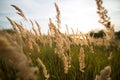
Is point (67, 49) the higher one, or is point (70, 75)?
point (67, 49)

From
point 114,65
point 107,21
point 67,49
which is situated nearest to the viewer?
point 107,21

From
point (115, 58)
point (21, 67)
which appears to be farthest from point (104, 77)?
point (115, 58)

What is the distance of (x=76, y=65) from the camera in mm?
3127

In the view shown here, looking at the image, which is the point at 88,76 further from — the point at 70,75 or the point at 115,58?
the point at 115,58

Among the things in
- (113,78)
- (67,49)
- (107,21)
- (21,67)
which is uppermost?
(107,21)

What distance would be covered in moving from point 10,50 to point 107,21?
1.74 m

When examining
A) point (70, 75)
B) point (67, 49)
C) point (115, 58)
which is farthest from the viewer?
point (115, 58)

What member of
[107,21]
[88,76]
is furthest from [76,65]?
[107,21]

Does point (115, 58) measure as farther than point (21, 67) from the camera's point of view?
Yes

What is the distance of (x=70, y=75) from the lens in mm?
2723

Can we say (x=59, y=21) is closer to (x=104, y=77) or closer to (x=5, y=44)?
(x=104, y=77)

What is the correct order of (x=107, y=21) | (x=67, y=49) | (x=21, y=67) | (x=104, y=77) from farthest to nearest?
(x=67, y=49)
(x=107, y=21)
(x=104, y=77)
(x=21, y=67)

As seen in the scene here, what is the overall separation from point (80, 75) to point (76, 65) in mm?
504

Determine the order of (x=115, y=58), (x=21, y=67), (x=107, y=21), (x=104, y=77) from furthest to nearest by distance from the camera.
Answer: (x=115, y=58), (x=107, y=21), (x=104, y=77), (x=21, y=67)
